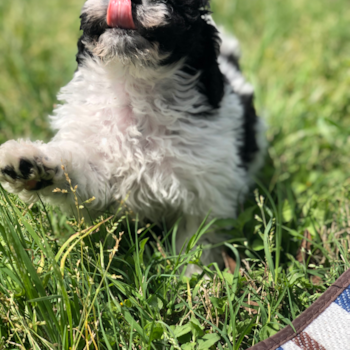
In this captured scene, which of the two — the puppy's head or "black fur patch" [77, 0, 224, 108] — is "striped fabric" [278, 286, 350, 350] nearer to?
"black fur patch" [77, 0, 224, 108]

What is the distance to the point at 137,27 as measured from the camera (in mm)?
1798

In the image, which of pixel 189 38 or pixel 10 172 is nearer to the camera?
pixel 10 172

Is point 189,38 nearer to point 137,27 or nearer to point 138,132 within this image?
point 137,27

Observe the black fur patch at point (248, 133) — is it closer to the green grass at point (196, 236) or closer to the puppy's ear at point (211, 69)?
the green grass at point (196, 236)

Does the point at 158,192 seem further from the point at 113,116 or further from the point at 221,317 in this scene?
the point at 221,317

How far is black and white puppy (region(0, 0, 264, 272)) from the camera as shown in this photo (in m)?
1.94

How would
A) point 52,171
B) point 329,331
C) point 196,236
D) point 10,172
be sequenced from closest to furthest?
point 329,331 < point 10,172 < point 52,171 < point 196,236

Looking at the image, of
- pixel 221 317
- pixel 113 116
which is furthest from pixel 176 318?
pixel 113 116

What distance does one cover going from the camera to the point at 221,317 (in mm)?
1824

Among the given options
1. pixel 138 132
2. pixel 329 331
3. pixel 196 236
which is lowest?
pixel 329 331

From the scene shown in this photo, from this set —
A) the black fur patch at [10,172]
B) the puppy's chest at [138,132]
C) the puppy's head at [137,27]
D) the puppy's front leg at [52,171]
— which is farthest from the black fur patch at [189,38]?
the black fur patch at [10,172]

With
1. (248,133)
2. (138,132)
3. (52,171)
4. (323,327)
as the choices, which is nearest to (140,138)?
(138,132)

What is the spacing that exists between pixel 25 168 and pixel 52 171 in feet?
0.45

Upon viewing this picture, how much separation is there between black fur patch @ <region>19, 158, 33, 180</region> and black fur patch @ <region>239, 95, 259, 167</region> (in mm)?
1433
